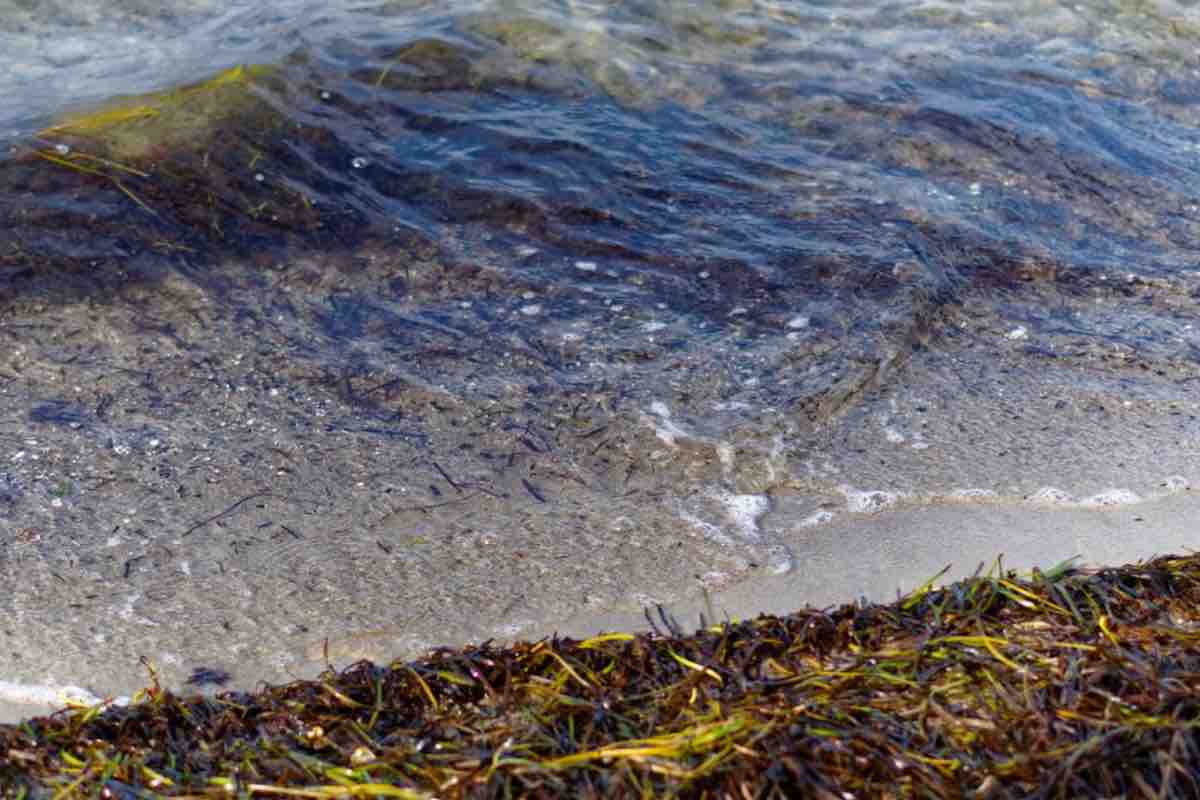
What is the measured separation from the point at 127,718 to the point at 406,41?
16.0 feet

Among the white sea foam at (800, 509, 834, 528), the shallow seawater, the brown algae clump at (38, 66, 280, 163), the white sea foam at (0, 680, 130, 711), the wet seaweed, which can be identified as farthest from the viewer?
the brown algae clump at (38, 66, 280, 163)

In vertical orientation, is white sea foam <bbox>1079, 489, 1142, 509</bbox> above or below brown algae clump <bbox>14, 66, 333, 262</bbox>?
below

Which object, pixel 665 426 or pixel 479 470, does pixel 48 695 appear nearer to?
pixel 479 470

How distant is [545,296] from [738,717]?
2537 millimetres

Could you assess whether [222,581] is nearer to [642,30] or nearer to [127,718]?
[127,718]

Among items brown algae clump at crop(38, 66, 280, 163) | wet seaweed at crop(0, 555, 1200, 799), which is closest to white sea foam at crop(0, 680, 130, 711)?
wet seaweed at crop(0, 555, 1200, 799)

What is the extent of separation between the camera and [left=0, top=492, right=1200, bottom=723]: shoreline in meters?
2.80

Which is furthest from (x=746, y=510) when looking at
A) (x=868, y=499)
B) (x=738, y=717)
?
(x=738, y=717)

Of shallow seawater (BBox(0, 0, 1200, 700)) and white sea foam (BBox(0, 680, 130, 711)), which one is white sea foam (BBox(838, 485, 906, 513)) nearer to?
shallow seawater (BBox(0, 0, 1200, 700))

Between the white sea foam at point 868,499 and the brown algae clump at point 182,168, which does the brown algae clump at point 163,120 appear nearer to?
the brown algae clump at point 182,168

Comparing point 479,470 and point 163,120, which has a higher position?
point 163,120

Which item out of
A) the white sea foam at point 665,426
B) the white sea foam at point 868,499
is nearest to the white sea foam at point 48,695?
the white sea foam at point 665,426

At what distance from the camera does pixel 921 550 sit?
9.89ft

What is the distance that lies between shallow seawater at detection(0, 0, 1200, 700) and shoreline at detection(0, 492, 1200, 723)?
6 centimetres
